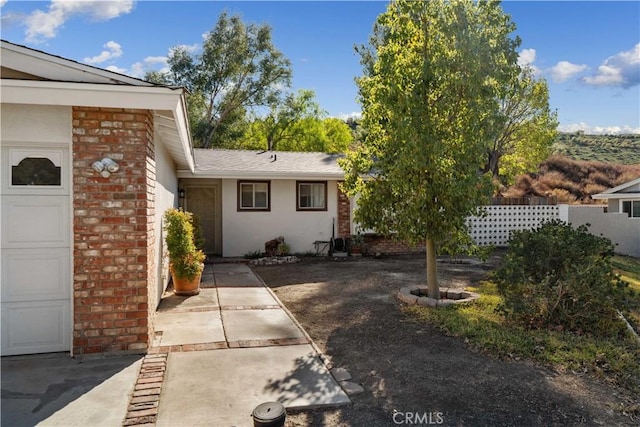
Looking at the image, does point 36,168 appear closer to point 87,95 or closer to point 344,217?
point 87,95

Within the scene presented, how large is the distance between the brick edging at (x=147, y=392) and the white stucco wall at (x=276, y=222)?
322 inches

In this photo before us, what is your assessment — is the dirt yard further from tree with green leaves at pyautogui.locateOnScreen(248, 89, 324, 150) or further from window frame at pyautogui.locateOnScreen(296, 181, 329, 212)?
tree with green leaves at pyautogui.locateOnScreen(248, 89, 324, 150)

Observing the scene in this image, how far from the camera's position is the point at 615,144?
46.6m

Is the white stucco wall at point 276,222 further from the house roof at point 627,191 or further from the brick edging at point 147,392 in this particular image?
the house roof at point 627,191

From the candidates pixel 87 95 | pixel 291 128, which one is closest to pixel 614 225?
pixel 87 95

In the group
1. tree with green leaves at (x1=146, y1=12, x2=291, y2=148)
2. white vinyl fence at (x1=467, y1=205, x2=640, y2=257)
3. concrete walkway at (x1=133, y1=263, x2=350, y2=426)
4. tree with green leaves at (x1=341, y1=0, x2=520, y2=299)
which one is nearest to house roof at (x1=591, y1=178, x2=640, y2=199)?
white vinyl fence at (x1=467, y1=205, x2=640, y2=257)

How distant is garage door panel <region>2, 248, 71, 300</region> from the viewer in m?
4.26

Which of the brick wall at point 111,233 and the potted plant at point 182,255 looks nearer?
the brick wall at point 111,233

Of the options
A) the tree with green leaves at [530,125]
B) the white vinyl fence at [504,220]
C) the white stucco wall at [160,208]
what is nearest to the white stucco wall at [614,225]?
the white vinyl fence at [504,220]

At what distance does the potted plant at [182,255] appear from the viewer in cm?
711

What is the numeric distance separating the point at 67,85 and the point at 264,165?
9095 mm

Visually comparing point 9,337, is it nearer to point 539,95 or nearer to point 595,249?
point 595,249

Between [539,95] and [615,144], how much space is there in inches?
1323

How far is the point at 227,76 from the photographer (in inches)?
1041
